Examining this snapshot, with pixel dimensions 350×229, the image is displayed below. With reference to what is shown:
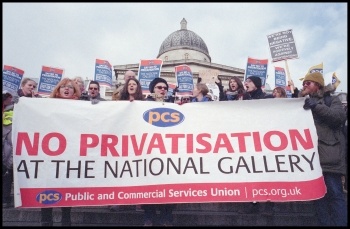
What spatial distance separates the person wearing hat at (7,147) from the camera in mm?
4184

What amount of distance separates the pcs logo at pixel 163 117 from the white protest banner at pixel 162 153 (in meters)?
0.01

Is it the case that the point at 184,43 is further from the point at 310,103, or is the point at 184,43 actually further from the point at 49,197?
the point at 49,197

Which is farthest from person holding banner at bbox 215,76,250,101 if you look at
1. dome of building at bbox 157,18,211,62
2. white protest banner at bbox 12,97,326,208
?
dome of building at bbox 157,18,211,62

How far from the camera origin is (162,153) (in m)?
4.02

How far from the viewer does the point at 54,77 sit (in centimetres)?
806

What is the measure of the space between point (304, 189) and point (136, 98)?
2397mm

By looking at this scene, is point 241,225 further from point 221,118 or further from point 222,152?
point 221,118

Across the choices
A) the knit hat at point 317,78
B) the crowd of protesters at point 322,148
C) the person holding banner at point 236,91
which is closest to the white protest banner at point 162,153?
the crowd of protesters at point 322,148

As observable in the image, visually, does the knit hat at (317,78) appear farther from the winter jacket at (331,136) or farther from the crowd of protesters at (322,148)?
the winter jacket at (331,136)

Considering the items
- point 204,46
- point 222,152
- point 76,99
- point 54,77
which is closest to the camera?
point 222,152

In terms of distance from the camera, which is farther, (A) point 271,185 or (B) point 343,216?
(A) point 271,185

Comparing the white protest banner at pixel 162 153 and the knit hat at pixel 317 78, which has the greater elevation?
the knit hat at pixel 317 78

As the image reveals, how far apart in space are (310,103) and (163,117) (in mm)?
1793

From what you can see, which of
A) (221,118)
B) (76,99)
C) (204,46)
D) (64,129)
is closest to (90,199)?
(64,129)
